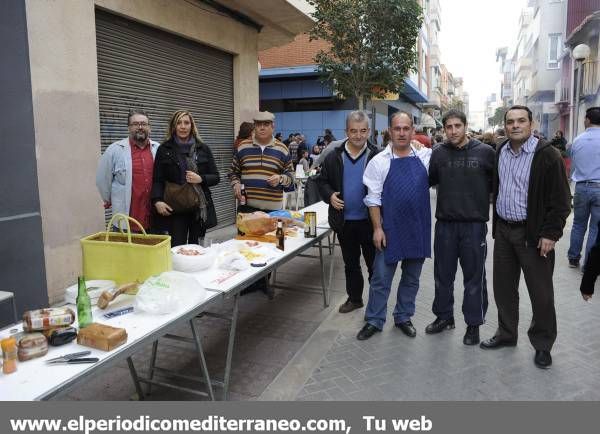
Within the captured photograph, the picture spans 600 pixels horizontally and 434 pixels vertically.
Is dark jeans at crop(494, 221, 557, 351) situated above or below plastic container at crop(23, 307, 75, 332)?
below

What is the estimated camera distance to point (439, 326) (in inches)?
182

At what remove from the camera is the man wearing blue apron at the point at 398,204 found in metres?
4.20

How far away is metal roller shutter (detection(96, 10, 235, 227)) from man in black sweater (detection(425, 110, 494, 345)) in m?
4.55

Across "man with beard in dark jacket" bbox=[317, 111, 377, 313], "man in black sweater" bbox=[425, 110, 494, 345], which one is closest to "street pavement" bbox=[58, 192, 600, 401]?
"man in black sweater" bbox=[425, 110, 494, 345]

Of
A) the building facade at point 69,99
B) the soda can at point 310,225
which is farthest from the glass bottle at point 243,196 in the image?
the building facade at point 69,99

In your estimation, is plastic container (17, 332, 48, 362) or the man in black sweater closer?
plastic container (17, 332, 48, 362)

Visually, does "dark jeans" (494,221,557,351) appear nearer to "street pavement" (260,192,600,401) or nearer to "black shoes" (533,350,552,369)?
"black shoes" (533,350,552,369)

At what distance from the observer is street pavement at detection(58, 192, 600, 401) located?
11.7ft

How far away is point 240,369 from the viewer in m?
3.98

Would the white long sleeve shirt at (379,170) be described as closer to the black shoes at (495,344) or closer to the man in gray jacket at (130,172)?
the black shoes at (495,344)

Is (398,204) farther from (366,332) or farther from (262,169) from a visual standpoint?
(262,169)

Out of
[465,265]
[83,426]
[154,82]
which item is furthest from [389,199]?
[154,82]

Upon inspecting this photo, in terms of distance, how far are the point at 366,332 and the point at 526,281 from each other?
1397mm

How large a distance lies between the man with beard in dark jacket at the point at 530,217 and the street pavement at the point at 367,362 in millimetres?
337
